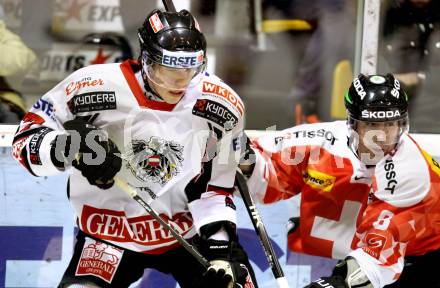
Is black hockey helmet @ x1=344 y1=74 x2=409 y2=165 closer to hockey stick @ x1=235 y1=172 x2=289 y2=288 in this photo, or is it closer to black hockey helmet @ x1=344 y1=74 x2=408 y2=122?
black hockey helmet @ x1=344 y1=74 x2=408 y2=122

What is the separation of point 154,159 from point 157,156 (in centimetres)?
1

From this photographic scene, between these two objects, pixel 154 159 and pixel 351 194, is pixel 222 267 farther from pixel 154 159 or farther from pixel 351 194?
pixel 351 194

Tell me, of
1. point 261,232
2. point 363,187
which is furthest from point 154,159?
point 363,187

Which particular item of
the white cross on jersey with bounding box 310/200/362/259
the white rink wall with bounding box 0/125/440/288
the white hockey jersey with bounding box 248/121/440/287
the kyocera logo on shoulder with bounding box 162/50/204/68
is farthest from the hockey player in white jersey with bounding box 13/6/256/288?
the white rink wall with bounding box 0/125/440/288

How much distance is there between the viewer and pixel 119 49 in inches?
207

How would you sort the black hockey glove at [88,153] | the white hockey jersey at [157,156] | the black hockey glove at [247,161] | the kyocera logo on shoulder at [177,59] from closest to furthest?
1. the black hockey glove at [88,153]
2. the kyocera logo on shoulder at [177,59]
3. the white hockey jersey at [157,156]
4. the black hockey glove at [247,161]

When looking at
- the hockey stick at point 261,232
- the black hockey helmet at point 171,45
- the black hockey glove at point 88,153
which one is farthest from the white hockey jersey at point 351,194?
the black hockey glove at point 88,153

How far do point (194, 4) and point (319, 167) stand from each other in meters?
1.64

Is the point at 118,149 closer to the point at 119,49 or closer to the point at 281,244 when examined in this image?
the point at 281,244

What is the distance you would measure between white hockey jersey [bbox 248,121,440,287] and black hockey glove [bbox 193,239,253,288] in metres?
0.45

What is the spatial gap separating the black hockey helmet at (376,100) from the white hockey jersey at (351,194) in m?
0.18

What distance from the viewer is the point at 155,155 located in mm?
3672

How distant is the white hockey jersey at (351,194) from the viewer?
3.86 meters

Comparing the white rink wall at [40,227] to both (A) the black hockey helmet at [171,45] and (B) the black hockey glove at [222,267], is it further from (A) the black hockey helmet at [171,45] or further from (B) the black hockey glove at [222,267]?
(A) the black hockey helmet at [171,45]
